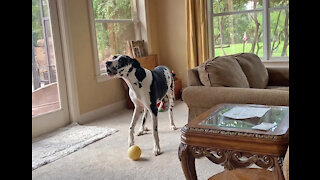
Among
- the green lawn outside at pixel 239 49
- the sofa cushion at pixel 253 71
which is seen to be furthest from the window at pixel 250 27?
the sofa cushion at pixel 253 71

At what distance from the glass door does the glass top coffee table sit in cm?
244

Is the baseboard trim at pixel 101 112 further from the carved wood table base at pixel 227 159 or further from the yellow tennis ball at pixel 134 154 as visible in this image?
the carved wood table base at pixel 227 159

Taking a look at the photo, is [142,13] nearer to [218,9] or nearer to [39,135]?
[218,9]

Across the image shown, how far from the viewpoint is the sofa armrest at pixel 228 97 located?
7.57ft

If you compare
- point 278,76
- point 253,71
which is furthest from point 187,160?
point 278,76

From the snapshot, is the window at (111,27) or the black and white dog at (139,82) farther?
the window at (111,27)

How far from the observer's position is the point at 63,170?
103 inches

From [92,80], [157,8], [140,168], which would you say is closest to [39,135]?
[92,80]

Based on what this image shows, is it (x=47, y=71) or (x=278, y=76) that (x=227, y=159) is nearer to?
(x=278, y=76)

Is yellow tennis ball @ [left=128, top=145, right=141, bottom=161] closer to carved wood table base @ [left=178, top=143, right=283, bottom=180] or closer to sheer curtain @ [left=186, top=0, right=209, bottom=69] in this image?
carved wood table base @ [left=178, top=143, right=283, bottom=180]

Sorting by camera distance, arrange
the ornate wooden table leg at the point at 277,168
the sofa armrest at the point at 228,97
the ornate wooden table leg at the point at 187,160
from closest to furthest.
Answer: the ornate wooden table leg at the point at 277,168, the ornate wooden table leg at the point at 187,160, the sofa armrest at the point at 228,97

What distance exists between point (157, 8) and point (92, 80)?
2.00 meters

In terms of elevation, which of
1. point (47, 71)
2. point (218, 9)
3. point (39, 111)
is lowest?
point (39, 111)

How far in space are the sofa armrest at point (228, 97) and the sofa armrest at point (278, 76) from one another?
1.38 meters
